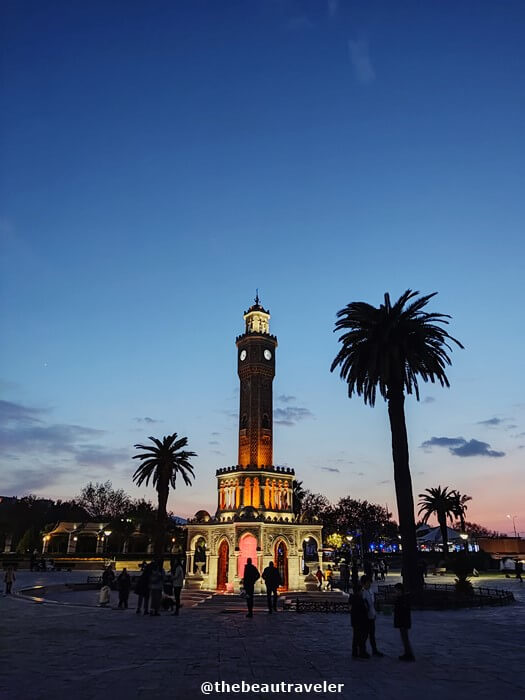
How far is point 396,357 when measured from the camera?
2931 cm

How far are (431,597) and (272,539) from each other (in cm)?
1700

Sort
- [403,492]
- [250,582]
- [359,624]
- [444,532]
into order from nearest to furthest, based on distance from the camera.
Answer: [359,624]
[250,582]
[403,492]
[444,532]

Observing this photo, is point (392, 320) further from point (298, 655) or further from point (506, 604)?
point (298, 655)

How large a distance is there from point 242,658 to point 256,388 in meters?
38.5

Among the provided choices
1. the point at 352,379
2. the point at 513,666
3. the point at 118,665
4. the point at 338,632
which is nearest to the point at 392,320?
the point at 352,379

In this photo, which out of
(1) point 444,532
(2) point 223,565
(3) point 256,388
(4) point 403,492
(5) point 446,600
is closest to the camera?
(5) point 446,600

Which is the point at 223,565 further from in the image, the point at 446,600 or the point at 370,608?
the point at 370,608

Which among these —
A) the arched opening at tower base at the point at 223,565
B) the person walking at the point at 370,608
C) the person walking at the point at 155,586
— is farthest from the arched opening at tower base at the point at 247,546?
the person walking at the point at 370,608

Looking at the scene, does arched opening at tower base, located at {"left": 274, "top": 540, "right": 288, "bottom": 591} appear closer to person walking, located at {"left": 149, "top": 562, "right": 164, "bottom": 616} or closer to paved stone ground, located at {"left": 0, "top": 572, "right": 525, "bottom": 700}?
person walking, located at {"left": 149, "top": 562, "right": 164, "bottom": 616}

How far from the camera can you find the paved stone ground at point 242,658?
8.84m

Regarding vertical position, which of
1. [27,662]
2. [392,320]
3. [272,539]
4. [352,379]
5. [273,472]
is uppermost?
[392,320]

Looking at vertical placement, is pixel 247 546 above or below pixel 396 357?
below

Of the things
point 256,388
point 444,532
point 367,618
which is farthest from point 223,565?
point 444,532

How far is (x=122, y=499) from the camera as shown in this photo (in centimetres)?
10900
